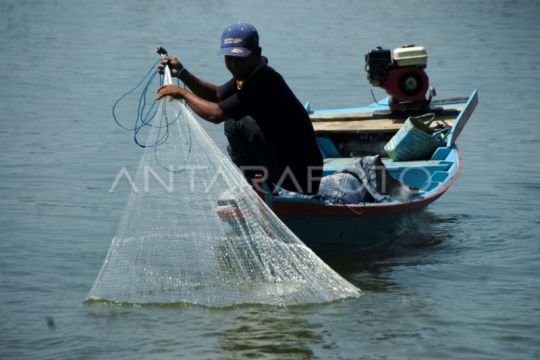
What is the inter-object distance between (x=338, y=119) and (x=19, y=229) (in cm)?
332

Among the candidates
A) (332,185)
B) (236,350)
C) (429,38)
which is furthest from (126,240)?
(429,38)

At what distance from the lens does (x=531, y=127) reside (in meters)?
14.3

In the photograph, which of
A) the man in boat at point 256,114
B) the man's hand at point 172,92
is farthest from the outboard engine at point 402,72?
the man's hand at point 172,92

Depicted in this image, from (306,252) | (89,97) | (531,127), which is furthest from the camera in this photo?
(89,97)

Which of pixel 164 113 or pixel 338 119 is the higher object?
pixel 164 113

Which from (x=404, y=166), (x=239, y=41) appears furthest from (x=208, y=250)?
(x=404, y=166)

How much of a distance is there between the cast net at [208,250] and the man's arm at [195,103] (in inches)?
2.8

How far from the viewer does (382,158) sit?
9406 millimetres

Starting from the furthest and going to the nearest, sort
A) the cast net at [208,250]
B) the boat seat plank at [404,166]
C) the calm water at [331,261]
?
the boat seat plank at [404,166] < the cast net at [208,250] < the calm water at [331,261]

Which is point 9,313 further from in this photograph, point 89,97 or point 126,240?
point 89,97

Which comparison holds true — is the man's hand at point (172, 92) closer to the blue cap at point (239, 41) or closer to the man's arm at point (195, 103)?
the man's arm at point (195, 103)

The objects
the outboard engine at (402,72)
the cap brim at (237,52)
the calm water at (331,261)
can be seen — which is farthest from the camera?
the outboard engine at (402,72)

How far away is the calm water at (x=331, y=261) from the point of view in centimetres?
629

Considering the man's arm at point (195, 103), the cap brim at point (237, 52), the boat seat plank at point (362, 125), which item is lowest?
the boat seat plank at point (362, 125)
